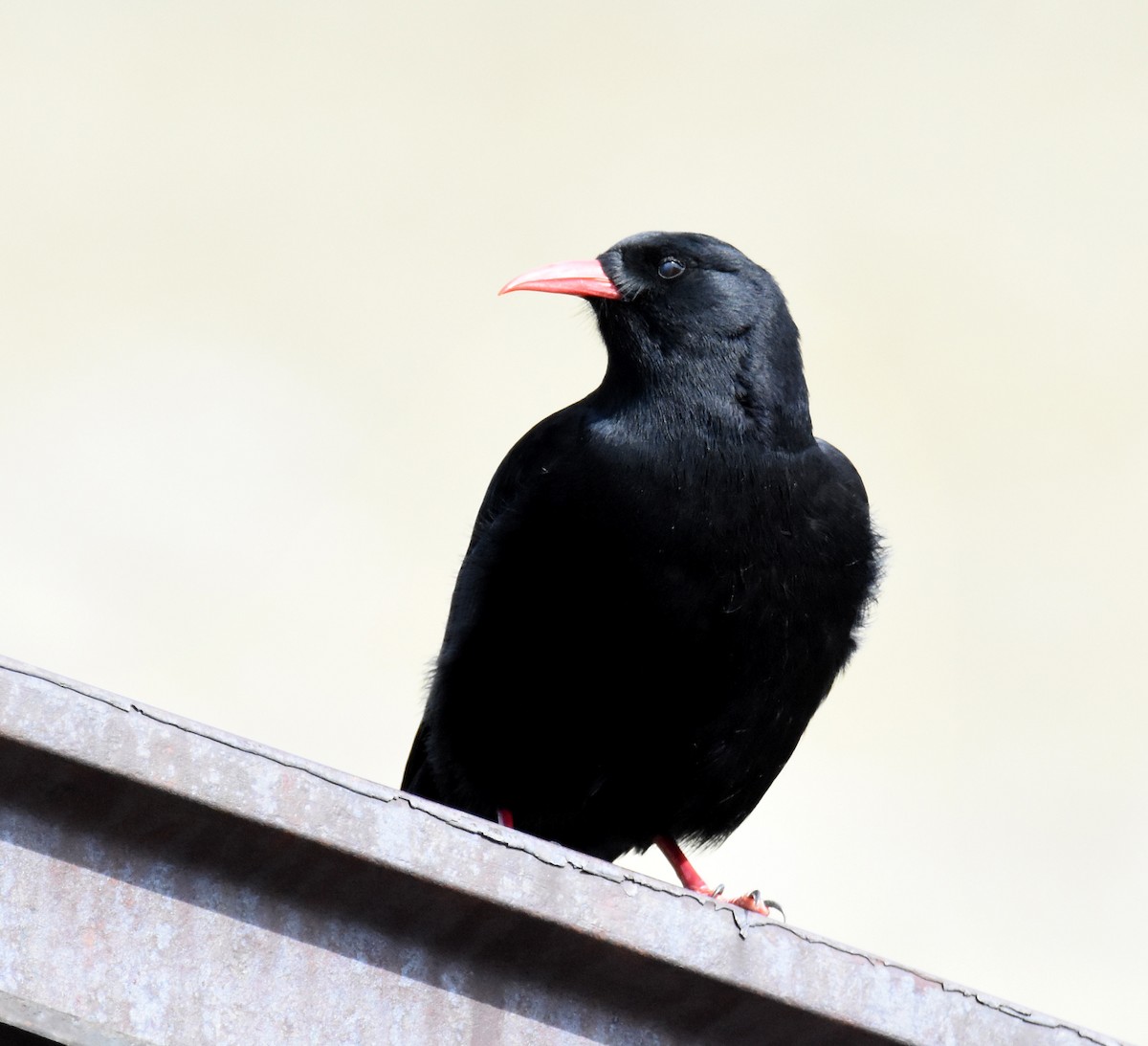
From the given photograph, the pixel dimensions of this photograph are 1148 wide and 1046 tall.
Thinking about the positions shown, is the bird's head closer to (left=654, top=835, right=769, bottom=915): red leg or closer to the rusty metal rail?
(left=654, top=835, right=769, bottom=915): red leg

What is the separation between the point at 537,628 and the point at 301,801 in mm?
1955

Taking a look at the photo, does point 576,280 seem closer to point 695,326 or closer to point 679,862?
point 695,326

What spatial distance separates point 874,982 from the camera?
199 centimetres

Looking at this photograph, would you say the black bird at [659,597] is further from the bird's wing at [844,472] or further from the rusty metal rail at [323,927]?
the rusty metal rail at [323,927]

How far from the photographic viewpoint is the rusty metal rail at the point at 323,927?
5.76 feet

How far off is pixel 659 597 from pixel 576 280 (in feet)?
3.45

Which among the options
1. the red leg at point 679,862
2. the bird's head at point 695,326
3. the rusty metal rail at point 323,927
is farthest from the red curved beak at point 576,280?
the rusty metal rail at point 323,927

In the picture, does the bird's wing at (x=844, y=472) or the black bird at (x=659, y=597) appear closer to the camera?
the black bird at (x=659, y=597)

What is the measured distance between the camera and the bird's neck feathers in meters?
3.86

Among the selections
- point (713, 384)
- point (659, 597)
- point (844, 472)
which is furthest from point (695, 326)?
point (659, 597)

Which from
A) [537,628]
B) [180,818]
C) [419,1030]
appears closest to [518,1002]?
[419,1030]

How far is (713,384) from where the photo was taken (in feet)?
13.0

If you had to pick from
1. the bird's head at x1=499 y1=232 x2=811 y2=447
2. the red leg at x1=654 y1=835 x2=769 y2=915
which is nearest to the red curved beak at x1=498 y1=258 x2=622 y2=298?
the bird's head at x1=499 y1=232 x2=811 y2=447

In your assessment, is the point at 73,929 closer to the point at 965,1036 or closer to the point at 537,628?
the point at 965,1036
